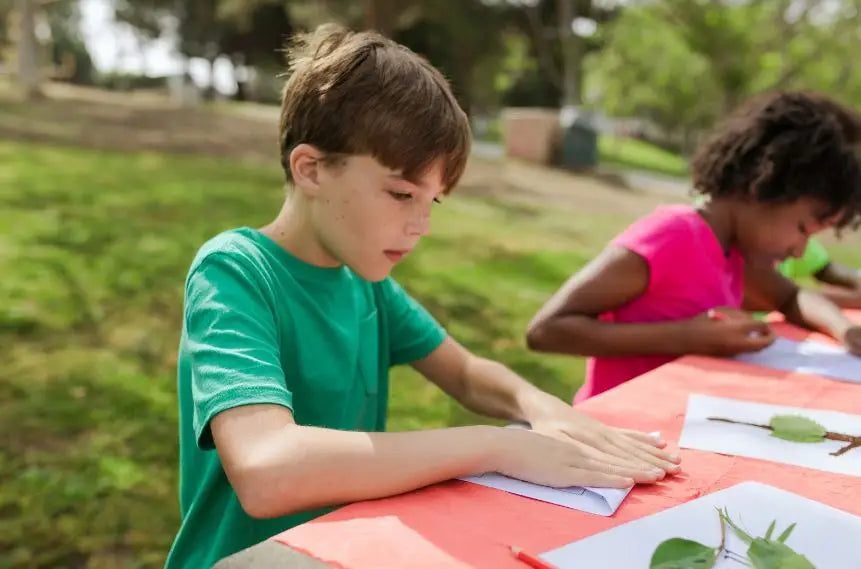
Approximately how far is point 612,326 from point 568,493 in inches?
39.3

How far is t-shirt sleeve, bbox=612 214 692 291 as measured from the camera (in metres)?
2.11

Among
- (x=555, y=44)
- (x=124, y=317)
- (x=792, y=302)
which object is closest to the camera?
(x=792, y=302)

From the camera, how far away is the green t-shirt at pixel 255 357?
1.18 meters

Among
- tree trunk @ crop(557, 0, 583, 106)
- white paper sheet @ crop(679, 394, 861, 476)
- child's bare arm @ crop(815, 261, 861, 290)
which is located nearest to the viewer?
white paper sheet @ crop(679, 394, 861, 476)

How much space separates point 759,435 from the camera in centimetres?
143

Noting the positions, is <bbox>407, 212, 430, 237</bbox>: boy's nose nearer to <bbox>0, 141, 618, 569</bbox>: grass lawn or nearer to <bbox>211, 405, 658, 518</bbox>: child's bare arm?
<bbox>211, 405, 658, 518</bbox>: child's bare arm

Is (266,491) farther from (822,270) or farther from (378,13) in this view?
(378,13)

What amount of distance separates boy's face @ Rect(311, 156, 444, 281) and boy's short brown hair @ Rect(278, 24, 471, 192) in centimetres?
2

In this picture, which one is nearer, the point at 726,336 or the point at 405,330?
the point at 405,330

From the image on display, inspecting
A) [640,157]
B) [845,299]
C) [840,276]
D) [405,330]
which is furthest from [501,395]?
[640,157]

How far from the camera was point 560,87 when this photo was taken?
90.6 feet

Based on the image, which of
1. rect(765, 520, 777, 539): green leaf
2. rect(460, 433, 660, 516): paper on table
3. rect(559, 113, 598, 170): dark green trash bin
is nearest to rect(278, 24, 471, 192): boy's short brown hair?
rect(460, 433, 660, 516): paper on table

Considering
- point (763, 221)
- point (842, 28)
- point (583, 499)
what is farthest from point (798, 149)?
point (842, 28)

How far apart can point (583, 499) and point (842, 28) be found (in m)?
17.9
